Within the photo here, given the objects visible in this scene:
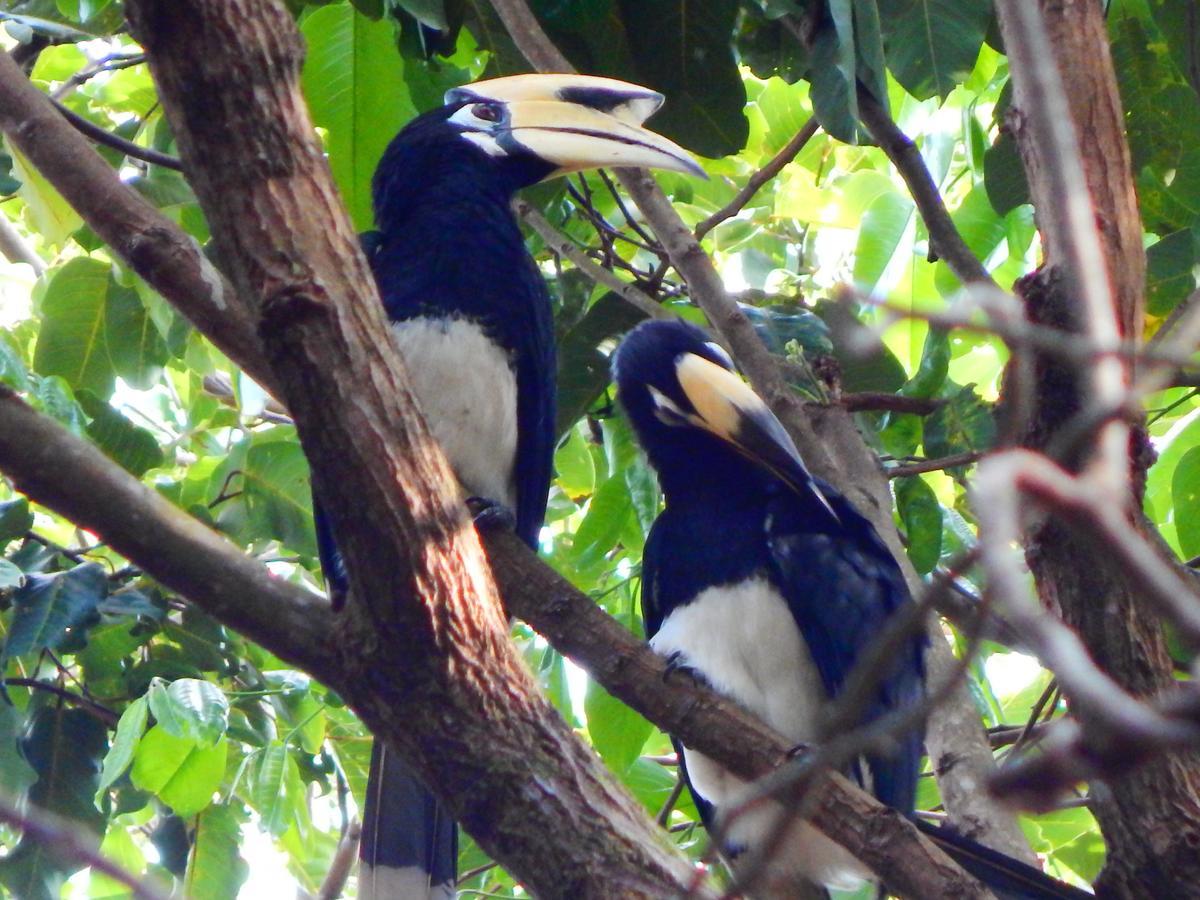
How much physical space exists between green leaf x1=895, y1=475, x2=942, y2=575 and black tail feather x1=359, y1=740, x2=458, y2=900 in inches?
38.0

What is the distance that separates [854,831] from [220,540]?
0.84 metres

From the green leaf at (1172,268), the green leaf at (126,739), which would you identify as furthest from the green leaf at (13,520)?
the green leaf at (1172,268)

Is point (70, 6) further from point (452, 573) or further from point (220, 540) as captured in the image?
point (452, 573)

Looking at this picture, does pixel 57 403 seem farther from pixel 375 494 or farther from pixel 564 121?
pixel 375 494

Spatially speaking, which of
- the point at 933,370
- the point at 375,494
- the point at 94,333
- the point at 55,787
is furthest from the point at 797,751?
the point at 94,333

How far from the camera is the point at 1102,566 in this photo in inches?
65.5

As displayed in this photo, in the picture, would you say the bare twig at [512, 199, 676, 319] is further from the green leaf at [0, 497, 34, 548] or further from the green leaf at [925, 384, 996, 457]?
the green leaf at [0, 497, 34, 548]

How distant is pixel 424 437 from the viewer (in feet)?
5.48

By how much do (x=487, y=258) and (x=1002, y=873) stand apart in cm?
150

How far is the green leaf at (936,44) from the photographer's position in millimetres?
2463

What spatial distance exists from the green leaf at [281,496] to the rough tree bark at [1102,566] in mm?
1669

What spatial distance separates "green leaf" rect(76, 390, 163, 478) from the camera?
117 inches

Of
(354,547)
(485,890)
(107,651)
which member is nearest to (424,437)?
(354,547)

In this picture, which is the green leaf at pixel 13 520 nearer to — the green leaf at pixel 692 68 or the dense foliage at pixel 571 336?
the dense foliage at pixel 571 336
